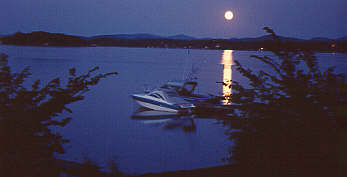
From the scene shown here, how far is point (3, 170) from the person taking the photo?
136 inches

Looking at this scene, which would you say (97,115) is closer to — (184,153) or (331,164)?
(184,153)

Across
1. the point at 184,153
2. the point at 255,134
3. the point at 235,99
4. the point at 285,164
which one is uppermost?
the point at 235,99

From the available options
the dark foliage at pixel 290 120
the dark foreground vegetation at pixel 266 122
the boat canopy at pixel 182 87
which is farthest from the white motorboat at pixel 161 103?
the dark foliage at pixel 290 120

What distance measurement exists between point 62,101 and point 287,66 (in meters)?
2.86

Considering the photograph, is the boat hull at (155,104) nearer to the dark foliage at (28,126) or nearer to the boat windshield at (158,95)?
the boat windshield at (158,95)

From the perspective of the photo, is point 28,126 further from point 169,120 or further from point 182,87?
point 182,87

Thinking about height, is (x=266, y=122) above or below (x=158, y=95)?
above

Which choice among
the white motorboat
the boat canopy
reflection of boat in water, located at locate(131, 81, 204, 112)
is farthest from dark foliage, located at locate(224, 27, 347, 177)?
the boat canopy

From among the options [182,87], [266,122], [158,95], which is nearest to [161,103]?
[158,95]

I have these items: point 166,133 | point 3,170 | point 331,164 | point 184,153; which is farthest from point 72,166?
point 166,133

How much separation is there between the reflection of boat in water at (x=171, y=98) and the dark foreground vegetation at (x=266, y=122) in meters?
19.7

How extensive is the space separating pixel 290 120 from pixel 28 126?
9.87ft

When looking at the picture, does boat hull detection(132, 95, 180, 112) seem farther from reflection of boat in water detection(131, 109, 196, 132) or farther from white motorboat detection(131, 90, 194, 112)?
reflection of boat in water detection(131, 109, 196, 132)

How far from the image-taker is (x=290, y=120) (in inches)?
114
